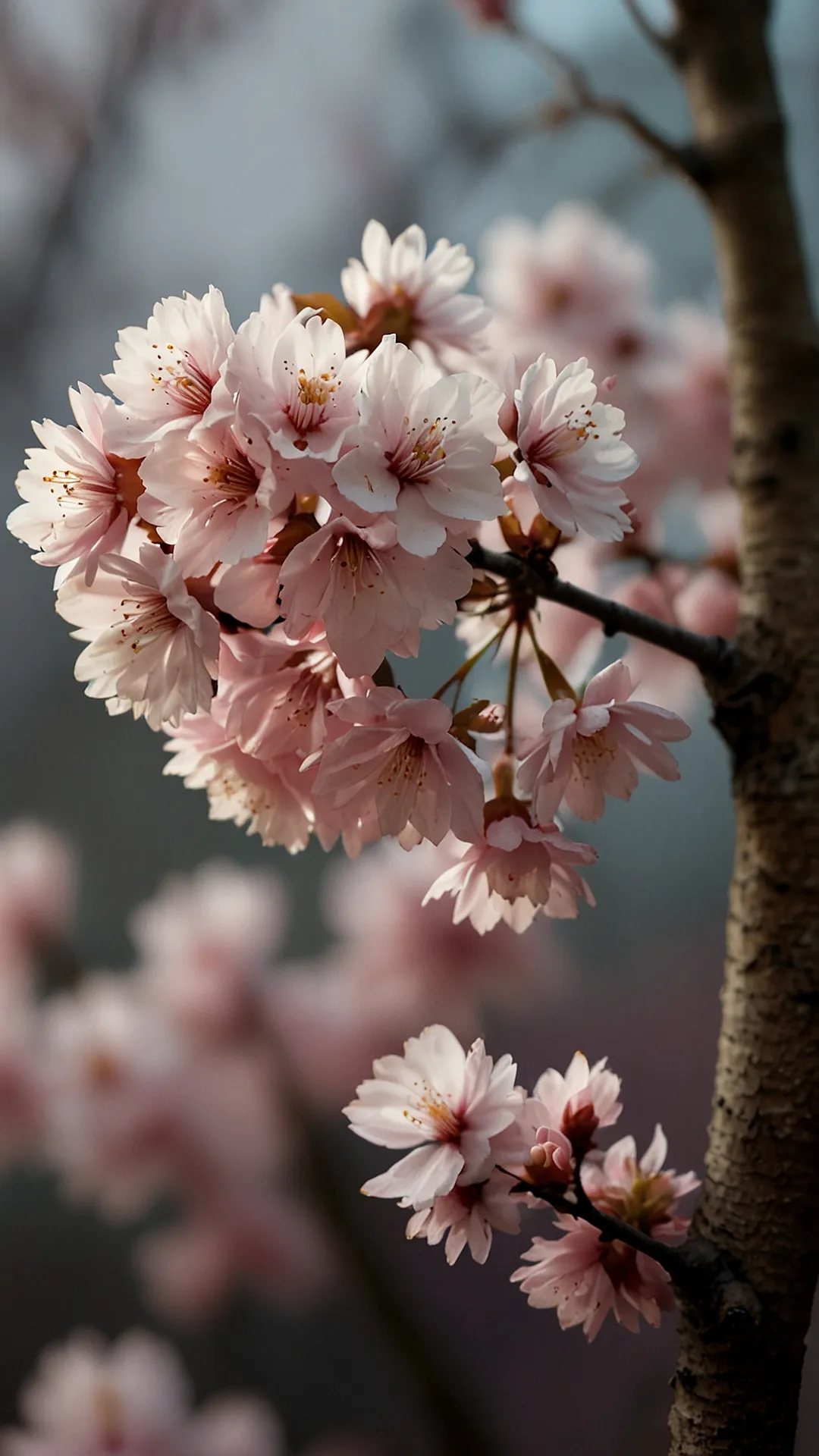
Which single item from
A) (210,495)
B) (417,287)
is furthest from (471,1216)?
(417,287)

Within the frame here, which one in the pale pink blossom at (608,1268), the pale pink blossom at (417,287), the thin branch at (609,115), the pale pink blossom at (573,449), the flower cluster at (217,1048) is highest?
the thin branch at (609,115)

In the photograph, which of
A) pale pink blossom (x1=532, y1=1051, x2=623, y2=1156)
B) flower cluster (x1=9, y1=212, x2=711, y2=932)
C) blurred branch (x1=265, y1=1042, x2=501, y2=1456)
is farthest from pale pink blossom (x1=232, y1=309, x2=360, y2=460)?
blurred branch (x1=265, y1=1042, x2=501, y2=1456)

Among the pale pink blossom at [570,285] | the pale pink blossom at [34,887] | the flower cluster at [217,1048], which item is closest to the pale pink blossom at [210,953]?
the flower cluster at [217,1048]

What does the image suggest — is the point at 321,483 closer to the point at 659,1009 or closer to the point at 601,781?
the point at 601,781

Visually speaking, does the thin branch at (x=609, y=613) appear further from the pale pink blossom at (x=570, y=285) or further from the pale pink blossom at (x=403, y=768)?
the pale pink blossom at (x=570, y=285)

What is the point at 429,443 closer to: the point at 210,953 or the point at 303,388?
the point at 303,388

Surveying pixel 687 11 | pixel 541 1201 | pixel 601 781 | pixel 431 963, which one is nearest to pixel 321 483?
pixel 601 781
